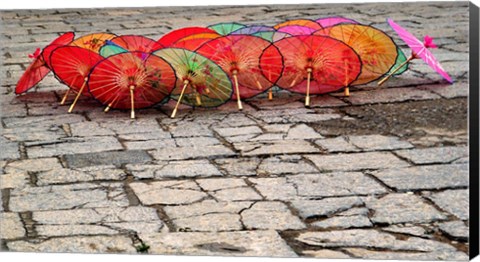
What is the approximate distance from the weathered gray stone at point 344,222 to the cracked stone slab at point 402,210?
0.08ft

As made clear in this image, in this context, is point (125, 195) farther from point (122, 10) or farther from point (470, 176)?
point (470, 176)

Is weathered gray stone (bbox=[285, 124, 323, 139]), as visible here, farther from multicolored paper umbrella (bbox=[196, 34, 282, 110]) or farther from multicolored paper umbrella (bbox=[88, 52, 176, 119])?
multicolored paper umbrella (bbox=[88, 52, 176, 119])

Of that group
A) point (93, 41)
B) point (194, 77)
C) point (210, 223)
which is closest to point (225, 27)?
point (194, 77)

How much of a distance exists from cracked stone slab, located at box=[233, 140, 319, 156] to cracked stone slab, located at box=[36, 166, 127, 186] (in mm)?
332

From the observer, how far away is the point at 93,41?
11.3 feet

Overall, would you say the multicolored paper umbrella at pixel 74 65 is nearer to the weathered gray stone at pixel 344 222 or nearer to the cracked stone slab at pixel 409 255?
the weathered gray stone at pixel 344 222

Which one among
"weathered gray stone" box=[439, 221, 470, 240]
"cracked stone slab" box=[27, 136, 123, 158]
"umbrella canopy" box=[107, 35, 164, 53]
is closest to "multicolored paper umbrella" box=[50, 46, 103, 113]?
"umbrella canopy" box=[107, 35, 164, 53]

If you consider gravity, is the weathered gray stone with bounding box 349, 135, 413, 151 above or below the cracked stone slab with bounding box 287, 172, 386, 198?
above

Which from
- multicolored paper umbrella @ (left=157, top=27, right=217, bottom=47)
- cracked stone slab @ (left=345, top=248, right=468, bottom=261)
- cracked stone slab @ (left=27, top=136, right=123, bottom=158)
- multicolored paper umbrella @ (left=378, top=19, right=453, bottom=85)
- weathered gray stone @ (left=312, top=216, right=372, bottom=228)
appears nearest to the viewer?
cracked stone slab @ (left=345, top=248, right=468, bottom=261)

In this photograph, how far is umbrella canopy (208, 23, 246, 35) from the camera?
330 centimetres

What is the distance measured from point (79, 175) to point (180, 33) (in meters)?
0.53

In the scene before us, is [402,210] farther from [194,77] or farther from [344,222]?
[194,77]

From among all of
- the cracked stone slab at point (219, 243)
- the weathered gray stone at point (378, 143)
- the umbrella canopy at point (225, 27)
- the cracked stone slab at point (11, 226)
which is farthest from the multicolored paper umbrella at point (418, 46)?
the cracked stone slab at point (11, 226)

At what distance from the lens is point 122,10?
10.3ft
